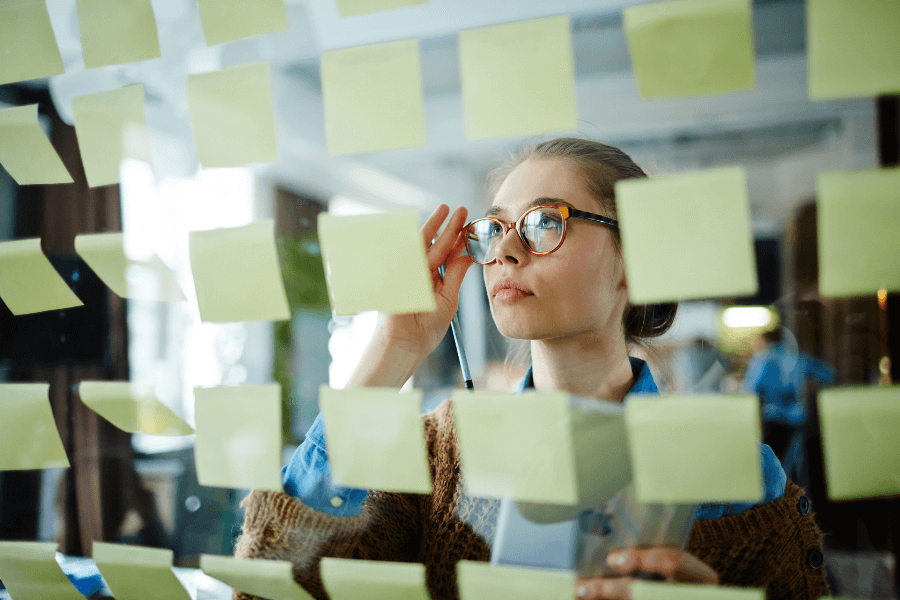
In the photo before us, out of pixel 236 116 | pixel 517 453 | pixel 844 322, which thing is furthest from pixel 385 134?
pixel 844 322

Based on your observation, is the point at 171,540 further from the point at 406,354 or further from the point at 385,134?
the point at 385,134

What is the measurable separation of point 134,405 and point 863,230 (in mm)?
630

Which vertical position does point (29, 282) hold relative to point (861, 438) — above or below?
above

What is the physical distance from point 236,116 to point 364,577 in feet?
1.32

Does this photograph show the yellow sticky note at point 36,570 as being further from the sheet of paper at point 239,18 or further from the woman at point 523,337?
the sheet of paper at point 239,18

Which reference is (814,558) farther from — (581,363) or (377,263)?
(377,263)

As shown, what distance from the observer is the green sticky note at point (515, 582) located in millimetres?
406

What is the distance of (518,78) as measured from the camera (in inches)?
15.3

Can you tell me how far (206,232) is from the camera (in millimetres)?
478

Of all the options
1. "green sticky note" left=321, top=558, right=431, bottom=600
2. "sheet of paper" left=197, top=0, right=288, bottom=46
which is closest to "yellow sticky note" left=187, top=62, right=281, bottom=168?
"sheet of paper" left=197, top=0, right=288, bottom=46

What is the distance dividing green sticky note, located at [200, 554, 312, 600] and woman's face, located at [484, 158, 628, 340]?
0.34m

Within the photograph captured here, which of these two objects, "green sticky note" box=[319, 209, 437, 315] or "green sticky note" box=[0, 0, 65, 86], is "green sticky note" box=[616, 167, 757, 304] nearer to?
"green sticky note" box=[319, 209, 437, 315]

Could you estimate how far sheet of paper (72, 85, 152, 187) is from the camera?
50 cm

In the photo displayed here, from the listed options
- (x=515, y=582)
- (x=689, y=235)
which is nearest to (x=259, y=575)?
(x=515, y=582)
